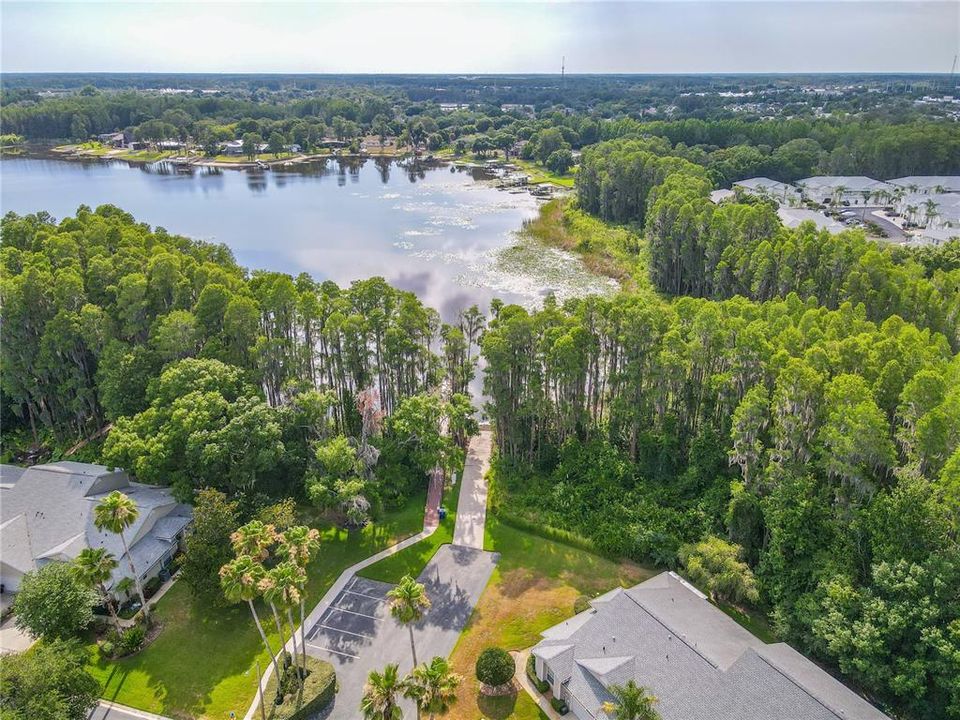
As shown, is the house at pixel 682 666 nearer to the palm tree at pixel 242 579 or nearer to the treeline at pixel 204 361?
the palm tree at pixel 242 579

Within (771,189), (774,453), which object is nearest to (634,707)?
(774,453)

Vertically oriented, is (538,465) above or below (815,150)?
below

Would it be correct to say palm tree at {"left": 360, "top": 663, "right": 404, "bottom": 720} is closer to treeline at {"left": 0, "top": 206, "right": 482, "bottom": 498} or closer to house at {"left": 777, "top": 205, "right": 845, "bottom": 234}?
treeline at {"left": 0, "top": 206, "right": 482, "bottom": 498}

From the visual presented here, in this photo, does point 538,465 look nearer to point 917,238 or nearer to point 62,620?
point 62,620

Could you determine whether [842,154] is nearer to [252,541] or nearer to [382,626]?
[382,626]

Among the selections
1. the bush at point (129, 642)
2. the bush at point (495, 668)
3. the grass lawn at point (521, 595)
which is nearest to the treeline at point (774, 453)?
the grass lawn at point (521, 595)

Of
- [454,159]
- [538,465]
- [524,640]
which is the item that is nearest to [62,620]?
[524,640]

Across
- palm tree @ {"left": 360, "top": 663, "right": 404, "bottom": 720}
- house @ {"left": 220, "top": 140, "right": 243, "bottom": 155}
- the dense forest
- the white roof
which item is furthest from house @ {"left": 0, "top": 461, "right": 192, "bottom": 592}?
house @ {"left": 220, "top": 140, "right": 243, "bottom": 155}
